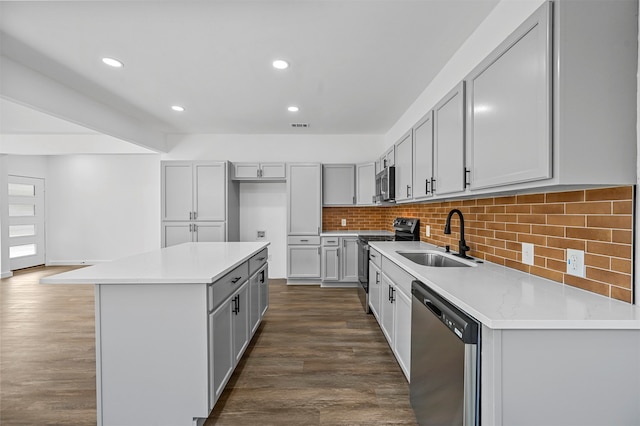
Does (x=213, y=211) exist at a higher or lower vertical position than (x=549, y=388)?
higher

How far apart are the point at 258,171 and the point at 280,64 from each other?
95.8 inches

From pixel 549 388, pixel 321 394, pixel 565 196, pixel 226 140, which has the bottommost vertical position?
pixel 321 394

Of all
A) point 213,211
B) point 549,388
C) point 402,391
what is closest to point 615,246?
point 549,388

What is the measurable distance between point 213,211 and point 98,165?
3750 millimetres

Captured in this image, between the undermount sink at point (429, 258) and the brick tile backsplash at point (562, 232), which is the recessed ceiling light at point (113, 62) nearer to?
Answer: the undermount sink at point (429, 258)

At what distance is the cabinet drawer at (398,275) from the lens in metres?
1.95

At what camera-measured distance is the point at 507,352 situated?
3.37 ft

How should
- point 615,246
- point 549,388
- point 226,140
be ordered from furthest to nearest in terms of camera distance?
point 226,140, point 615,246, point 549,388

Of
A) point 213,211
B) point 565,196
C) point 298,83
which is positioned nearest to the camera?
point 565,196

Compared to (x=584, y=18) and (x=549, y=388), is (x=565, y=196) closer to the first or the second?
(x=584, y=18)

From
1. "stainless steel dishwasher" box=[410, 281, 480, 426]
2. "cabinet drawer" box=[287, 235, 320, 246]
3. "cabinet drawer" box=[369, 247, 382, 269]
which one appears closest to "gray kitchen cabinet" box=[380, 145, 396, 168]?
"cabinet drawer" box=[369, 247, 382, 269]

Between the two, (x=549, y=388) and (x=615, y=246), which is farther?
(x=615, y=246)

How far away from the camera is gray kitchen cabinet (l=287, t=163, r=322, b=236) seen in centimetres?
488

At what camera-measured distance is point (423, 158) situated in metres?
2.47
